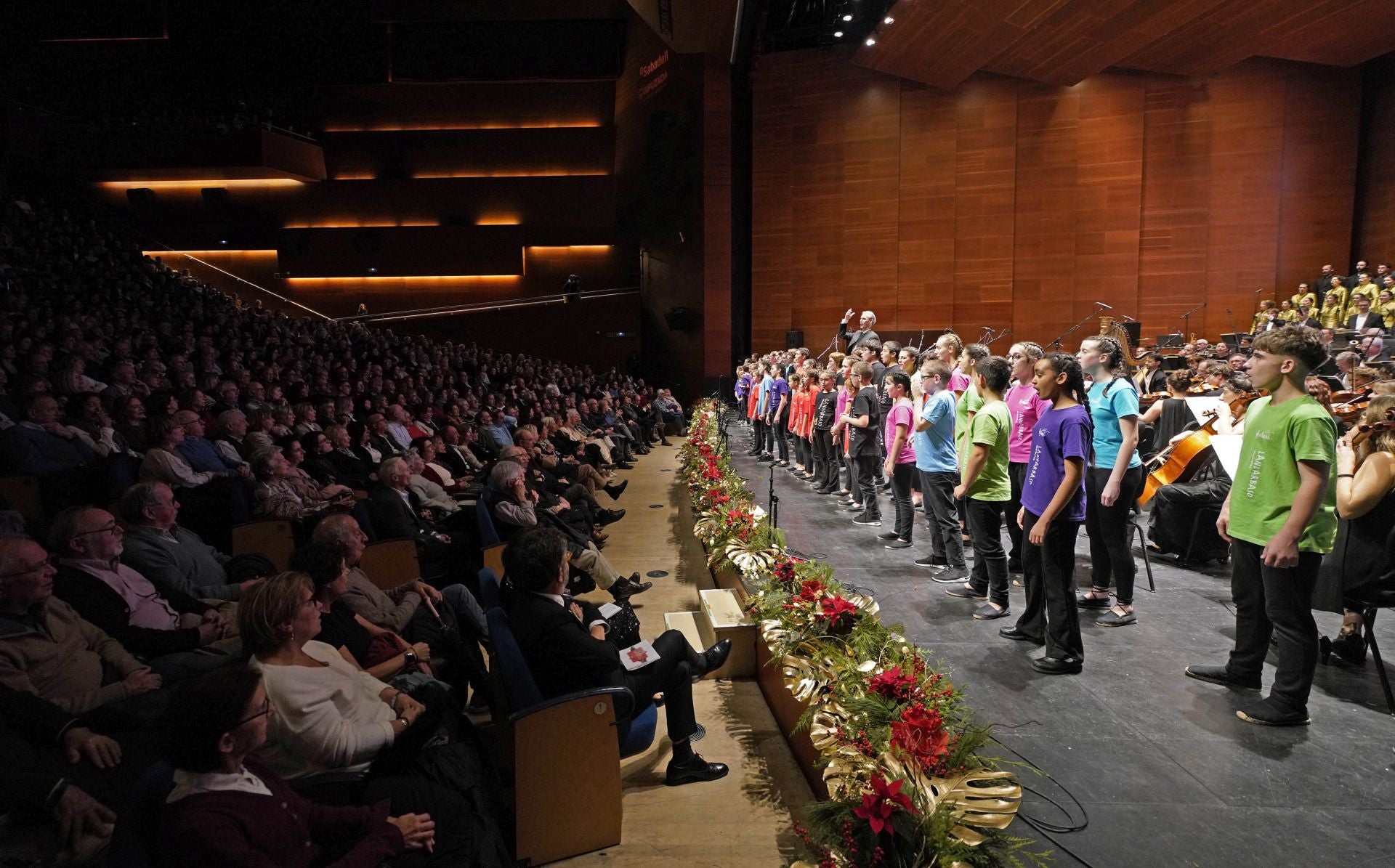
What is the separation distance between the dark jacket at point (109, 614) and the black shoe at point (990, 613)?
3.74 meters

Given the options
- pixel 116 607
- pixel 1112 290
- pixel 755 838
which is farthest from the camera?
pixel 1112 290

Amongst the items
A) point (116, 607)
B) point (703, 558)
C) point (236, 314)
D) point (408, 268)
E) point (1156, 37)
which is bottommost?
point (703, 558)

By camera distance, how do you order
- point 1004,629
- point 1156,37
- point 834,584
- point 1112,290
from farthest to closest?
point 1112,290 < point 1156,37 < point 1004,629 < point 834,584

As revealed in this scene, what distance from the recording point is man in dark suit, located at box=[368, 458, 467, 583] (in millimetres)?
4203

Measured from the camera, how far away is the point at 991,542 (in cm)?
409

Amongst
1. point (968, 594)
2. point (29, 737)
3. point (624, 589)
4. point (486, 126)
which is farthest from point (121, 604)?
point (486, 126)

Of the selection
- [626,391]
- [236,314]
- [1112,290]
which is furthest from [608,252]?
[1112,290]

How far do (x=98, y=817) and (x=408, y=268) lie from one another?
779 inches

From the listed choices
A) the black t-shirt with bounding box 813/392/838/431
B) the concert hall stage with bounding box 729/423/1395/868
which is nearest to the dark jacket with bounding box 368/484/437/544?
the concert hall stage with bounding box 729/423/1395/868

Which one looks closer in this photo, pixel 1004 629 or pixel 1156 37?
pixel 1004 629

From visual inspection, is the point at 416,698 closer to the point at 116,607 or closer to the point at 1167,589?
the point at 116,607

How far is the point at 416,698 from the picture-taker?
244 cm

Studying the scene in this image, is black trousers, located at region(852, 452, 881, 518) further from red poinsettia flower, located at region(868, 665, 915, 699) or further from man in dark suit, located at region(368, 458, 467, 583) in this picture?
red poinsettia flower, located at region(868, 665, 915, 699)

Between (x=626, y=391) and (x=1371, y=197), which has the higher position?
(x=1371, y=197)
